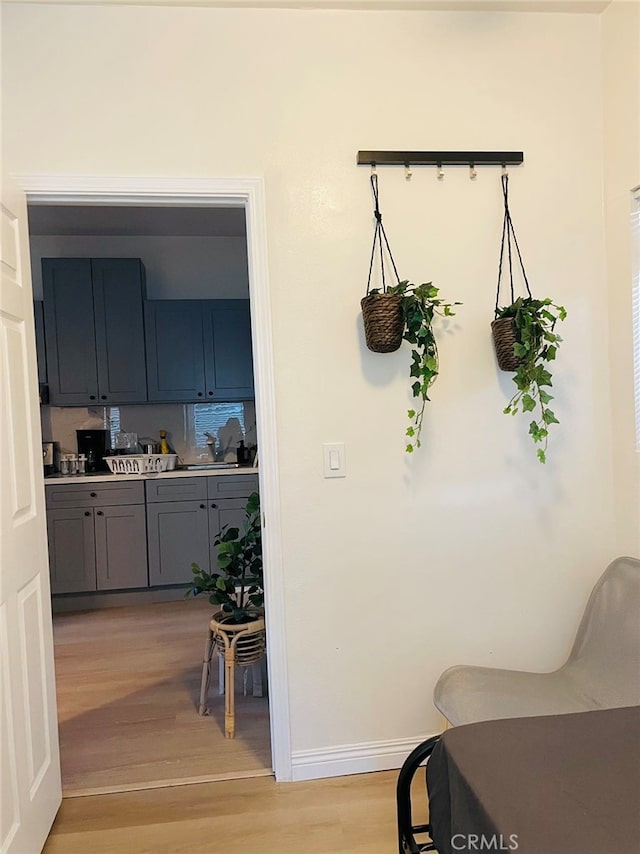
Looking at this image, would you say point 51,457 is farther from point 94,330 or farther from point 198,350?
point 198,350

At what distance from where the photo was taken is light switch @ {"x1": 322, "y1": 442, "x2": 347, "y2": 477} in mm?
2113

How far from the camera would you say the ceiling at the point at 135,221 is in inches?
166

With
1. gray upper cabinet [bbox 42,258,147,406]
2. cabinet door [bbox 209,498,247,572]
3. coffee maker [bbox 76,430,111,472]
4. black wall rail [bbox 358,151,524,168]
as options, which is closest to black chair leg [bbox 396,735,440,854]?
black wall rail [bbox 358,151,524,168]

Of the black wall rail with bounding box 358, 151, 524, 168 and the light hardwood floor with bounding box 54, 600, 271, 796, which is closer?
the black wall rail with bounding box 358, 151, 524, 168

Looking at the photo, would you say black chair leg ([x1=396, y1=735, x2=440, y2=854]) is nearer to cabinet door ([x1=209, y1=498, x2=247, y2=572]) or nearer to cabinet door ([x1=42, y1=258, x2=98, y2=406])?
cabinet door ([x1=209, y1=498, x2=247, y2=572])

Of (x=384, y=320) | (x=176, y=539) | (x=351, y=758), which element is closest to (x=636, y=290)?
(x=384, y=320)

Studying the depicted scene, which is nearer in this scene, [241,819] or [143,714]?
[241,819]

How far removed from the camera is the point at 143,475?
169 inches

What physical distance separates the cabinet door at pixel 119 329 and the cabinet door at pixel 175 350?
0.07 m

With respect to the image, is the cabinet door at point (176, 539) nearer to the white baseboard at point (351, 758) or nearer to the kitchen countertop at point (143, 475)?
the kitchen countertop at point (143, 475)

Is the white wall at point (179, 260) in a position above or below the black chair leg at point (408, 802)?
above

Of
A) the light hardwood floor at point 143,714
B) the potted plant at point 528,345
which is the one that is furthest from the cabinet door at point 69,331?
the potted plant at point 528,345

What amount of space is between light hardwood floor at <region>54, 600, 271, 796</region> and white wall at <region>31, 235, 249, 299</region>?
2.72 meters

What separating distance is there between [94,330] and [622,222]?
367 cm
